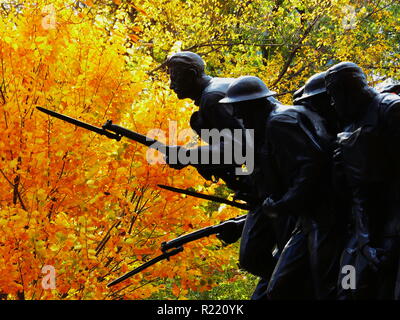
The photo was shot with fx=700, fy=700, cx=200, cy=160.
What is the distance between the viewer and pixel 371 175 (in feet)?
Answer: 17.3

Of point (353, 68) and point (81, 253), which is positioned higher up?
point (353, 68)

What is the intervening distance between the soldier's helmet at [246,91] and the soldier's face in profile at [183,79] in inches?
32.1

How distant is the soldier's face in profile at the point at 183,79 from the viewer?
22.9ft

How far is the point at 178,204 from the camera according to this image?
10328 mm

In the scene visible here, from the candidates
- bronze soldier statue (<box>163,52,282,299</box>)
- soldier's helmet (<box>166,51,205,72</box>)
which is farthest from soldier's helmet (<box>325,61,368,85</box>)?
soldier's helmet (<box>166,51,205,72</box>)

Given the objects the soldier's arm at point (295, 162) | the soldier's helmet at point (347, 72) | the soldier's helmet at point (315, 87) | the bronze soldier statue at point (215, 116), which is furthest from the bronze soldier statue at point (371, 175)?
the bronze soldier statue at point (215, 116)

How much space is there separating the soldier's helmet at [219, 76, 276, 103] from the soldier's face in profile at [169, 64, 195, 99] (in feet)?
2.67

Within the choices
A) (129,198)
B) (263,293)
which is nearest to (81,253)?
(129,198)

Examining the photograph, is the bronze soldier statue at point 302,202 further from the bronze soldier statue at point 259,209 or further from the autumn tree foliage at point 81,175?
the autumn tree foliage at point 81,175

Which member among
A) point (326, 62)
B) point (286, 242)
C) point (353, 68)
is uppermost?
point (326, 62)

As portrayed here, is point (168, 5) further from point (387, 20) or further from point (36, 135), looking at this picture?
point (36, 135)

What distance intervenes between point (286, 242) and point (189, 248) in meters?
4.50

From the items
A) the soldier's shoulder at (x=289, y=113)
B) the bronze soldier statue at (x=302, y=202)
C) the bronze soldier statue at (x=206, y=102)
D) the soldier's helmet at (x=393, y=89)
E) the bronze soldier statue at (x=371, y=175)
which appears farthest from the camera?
the bronze soldier statue at (x=206, y=102)
